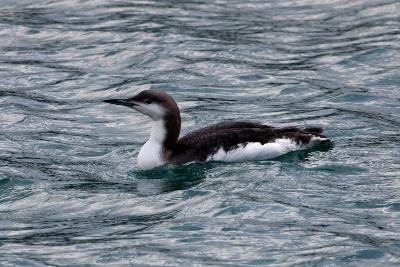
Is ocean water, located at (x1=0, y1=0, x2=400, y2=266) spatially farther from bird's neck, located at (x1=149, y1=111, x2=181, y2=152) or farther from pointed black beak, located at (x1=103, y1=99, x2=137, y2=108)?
pointed black beak, located at (x1=103, y1=99, x2=137, y2=108)

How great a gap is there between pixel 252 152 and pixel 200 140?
613 mm

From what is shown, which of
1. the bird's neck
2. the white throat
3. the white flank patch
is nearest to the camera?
the white flank patch

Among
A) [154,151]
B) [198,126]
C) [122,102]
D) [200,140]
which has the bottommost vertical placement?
[198,126]

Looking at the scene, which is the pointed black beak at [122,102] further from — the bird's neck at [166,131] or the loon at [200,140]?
the bird's neck at [166,131]

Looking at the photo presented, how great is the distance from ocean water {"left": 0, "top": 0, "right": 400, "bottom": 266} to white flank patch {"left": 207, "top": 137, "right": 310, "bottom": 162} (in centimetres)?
10

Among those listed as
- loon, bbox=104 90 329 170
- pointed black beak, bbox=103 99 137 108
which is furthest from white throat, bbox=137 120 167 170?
pointed black beak, bbox=103 99 137 108

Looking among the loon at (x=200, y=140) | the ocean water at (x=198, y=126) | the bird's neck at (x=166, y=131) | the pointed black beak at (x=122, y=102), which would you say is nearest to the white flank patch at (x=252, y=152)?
the loon at (x=200, y=140)

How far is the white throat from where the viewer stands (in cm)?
1425

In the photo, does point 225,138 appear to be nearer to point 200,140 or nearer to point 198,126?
point 200,140

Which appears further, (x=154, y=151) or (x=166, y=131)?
(x=166, y=131)

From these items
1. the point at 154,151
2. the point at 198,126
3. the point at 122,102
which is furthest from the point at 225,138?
the point at 198,126

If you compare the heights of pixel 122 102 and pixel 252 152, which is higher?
pixel 122 102

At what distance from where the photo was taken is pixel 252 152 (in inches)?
557

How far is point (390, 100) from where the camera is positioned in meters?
16.8
